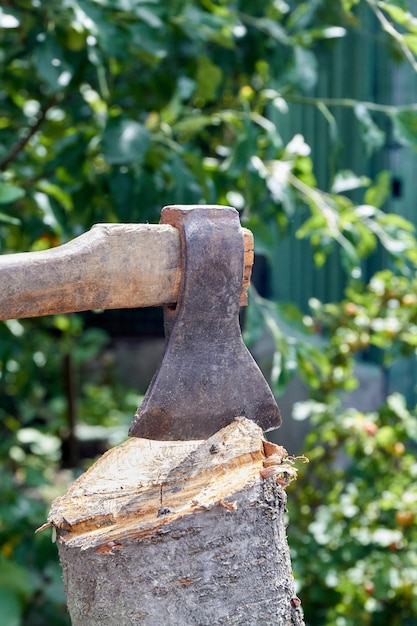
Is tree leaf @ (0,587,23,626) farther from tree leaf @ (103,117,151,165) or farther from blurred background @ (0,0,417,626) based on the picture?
tree leaf @ (103,117,151,165)

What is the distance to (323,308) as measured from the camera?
286 cm

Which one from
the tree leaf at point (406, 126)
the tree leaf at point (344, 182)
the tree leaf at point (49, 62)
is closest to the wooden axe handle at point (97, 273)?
the tree leaf at point (49, 62)

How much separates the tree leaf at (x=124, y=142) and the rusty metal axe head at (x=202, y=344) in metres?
0.76

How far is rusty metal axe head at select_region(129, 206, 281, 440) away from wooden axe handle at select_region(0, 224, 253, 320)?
24mm

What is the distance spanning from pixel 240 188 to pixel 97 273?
4.19ft

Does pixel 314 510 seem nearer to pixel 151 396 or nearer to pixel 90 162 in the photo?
pixel 90 162

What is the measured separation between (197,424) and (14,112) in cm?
155

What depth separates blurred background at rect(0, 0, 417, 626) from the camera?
1.88 meters

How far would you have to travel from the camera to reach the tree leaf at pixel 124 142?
5.82ft

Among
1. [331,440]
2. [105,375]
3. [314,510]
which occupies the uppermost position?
[331,440]

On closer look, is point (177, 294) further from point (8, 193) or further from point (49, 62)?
point (49, 62)

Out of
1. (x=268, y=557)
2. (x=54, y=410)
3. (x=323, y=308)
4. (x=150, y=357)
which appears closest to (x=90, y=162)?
(x=323, y=308)

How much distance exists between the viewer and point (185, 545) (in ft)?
3.02

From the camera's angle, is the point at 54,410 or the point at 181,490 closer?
the point at 181,490
